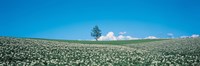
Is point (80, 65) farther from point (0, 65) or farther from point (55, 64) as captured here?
point (0, 65)

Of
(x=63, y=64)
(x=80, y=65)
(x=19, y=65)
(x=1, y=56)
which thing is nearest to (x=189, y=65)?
(x=80, y=65)

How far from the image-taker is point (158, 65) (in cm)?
1698

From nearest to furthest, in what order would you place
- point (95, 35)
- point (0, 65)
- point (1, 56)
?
point (0, 65)
point (1, 56)
point (95, 35)

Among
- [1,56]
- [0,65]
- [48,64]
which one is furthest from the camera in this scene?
[1,56]

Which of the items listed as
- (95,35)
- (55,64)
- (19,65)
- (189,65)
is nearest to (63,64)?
(55,64)

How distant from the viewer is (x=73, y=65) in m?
16.7

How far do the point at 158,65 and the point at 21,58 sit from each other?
406 inches

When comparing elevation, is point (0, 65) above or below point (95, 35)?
below

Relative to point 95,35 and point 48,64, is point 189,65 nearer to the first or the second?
point 48,64

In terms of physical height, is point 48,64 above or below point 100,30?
below

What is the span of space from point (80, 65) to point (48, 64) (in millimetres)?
2140

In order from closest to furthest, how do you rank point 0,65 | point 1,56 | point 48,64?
point 0,65, point 48,64, point 1,56

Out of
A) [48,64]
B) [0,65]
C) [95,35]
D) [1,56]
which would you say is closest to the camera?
[0,65]

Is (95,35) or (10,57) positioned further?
(95,35)
